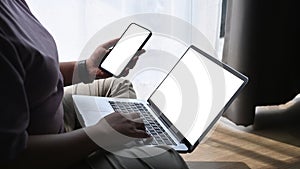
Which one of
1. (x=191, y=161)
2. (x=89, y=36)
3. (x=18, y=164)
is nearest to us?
(x=18, y=164)

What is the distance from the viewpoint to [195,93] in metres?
1.24

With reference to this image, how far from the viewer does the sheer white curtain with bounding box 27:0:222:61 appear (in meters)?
1.61

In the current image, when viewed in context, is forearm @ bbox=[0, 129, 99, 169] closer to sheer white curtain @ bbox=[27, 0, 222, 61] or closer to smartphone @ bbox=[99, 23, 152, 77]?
smartphone @ bbox=[99, 23, 152, 77]

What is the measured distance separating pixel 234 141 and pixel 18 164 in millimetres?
1097

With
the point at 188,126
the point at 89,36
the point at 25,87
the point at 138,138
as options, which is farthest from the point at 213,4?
the point at 25,87

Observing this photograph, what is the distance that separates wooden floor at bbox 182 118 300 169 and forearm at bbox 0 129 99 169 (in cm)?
76

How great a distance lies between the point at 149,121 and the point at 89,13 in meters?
0.65

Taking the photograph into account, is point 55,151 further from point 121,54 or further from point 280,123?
point 280,123

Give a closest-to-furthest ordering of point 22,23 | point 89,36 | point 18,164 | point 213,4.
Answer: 1. point 18,164
2. point 22,23
3. point 89,36
4. point 213,4

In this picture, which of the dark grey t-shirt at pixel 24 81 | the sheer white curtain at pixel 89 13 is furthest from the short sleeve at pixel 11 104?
the sheer white curtain at pixel 89 13

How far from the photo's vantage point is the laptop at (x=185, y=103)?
1121 mm

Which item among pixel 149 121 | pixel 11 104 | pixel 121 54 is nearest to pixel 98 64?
A: pixel 121 54

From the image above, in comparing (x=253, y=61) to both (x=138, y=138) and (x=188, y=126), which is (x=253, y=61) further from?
(x=138, y=138)

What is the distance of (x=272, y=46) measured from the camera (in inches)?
69.6
